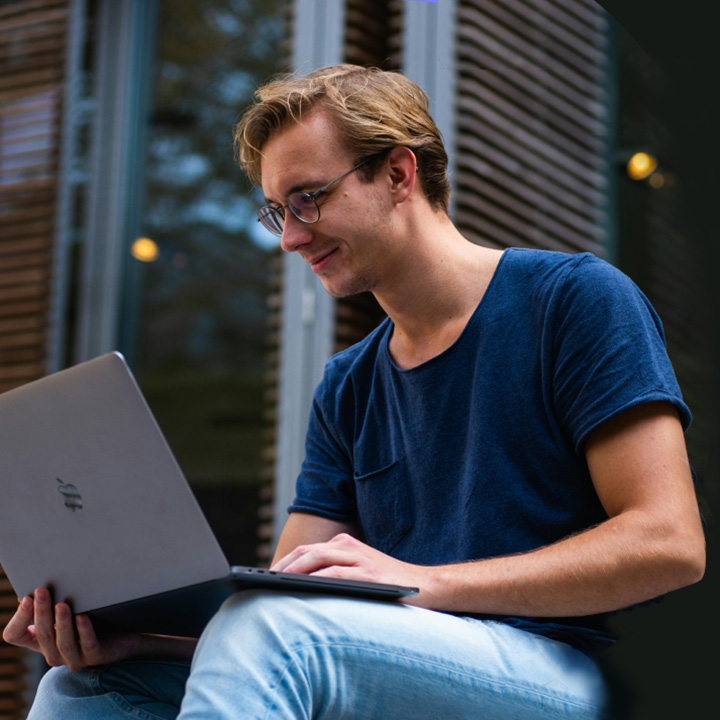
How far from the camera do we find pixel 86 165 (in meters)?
5.93

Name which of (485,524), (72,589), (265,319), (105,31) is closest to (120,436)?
(72,589)

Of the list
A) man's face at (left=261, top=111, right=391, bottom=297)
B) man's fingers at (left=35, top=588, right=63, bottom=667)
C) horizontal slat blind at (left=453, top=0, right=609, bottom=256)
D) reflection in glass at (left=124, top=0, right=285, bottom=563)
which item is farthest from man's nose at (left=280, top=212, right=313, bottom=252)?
reflection in glass at (left=124, top=0, right=285, bottom=563)

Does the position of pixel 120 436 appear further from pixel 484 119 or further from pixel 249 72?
pixel 249 72

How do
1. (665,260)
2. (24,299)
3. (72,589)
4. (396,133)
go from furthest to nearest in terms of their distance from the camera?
(24,299) < (665,260) < (396,133) < (72,589)

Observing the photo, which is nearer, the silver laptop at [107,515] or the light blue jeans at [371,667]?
the light blue jeans at [371,667]

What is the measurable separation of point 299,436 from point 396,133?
256cm

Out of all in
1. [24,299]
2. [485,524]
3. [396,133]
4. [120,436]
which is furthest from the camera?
[24,299]

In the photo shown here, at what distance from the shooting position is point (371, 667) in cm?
140

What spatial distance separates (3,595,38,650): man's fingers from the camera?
1.74 m

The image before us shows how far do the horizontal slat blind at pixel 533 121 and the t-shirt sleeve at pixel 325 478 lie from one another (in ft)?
7.33

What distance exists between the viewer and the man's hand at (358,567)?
1523mm

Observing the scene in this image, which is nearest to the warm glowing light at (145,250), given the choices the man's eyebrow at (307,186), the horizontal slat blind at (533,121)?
the horizontal slat blind at (533,121)

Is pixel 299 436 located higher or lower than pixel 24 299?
lower

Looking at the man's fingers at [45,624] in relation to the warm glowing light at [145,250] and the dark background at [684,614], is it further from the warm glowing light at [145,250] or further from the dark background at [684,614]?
the warm glowing light at [145,250]
